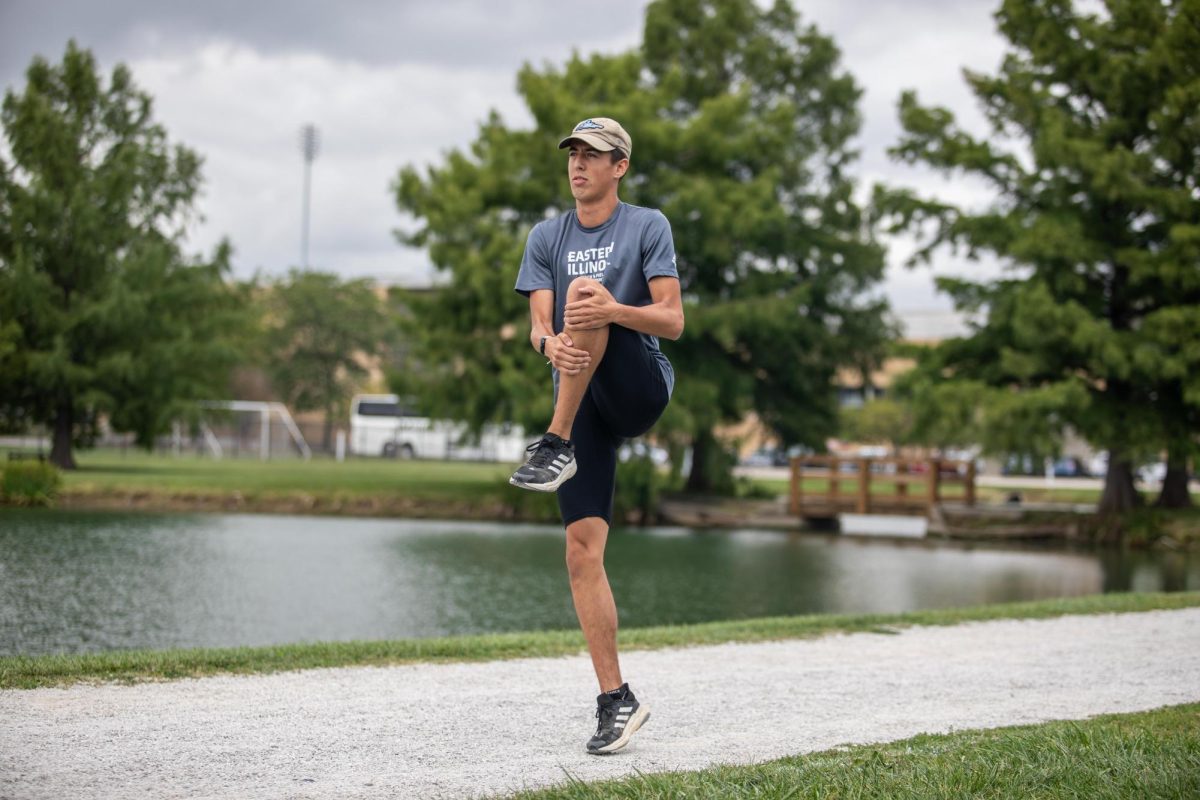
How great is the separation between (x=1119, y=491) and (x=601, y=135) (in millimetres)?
24592

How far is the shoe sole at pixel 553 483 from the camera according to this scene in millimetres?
4164

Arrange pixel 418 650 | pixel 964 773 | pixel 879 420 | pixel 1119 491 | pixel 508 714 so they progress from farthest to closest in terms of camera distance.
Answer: pixel 879 420
pixel 1119 491
pixel 418 650
pixel 508 714
pixel 964 773

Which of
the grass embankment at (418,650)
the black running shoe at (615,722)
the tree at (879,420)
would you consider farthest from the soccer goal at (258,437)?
the black running shoe at (615,722)

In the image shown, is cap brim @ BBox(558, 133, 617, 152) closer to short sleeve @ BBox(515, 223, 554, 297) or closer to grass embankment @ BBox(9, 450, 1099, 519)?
short sleeve @ BBox(515, 223, 554, 297)

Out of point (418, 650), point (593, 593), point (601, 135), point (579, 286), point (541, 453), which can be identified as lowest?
point (418, 650)

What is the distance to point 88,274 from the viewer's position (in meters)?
32.0

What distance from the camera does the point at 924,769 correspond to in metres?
3.80

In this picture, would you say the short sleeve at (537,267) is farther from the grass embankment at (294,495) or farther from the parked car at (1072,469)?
the parked car at (1072,469)

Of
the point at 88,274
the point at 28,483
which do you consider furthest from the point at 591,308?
the point at 88,274

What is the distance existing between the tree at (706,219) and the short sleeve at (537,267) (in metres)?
20.1

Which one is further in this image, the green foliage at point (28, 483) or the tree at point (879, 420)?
the tree at point (879, 420)

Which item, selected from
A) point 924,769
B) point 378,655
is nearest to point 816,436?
point 378,655

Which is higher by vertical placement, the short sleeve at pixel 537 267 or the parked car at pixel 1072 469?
the short sleeve at pixel 537 267

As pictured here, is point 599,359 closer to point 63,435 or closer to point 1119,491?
point 1119,491
